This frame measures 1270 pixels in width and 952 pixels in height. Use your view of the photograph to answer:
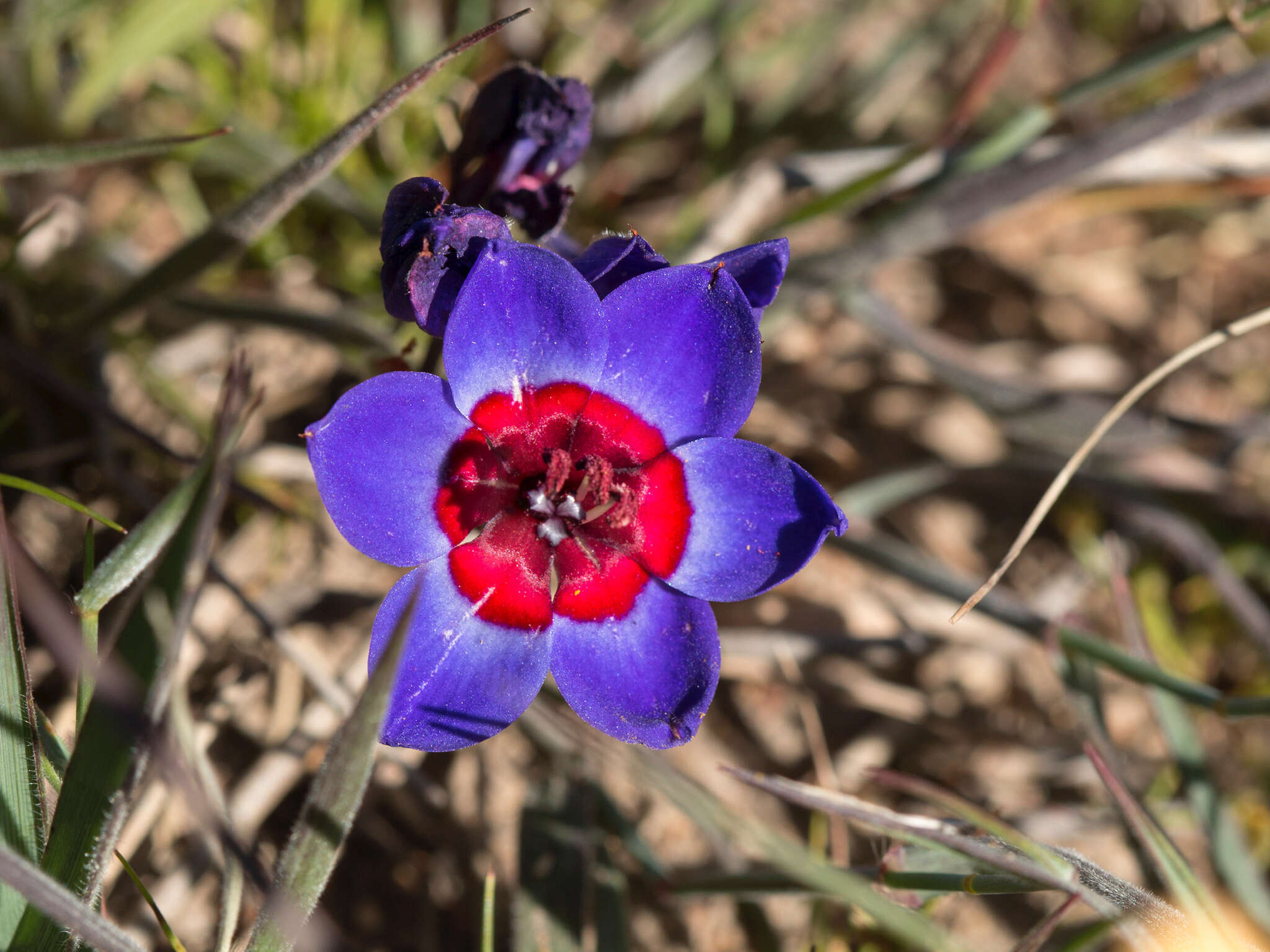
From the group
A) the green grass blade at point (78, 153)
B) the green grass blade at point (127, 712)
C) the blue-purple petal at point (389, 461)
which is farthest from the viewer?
the green grass blade at point (78, 153)

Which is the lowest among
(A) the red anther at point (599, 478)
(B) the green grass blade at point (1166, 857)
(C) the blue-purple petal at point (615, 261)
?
(B) the green grass blade at point (1166, 857)

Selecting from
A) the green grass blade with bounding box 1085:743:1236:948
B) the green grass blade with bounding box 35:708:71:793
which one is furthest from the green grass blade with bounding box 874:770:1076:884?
the green grass blade with bounding box 35:708:71:793

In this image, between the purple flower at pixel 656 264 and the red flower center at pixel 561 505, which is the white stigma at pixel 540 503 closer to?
the red flower center at pixel 561 505

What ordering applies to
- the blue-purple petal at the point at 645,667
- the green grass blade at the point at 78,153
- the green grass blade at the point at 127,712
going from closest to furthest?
the green grass blade at the point at 127,712 < the blue-purple petal at the point at 645,667 < the green grass blade at the point at 78,153

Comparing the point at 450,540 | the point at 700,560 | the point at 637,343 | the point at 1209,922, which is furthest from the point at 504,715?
the point at 1209,922

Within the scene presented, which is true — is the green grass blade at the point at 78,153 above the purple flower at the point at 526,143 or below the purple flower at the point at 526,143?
above

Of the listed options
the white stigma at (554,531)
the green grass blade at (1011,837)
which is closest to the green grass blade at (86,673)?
the white stigma at (554,531)

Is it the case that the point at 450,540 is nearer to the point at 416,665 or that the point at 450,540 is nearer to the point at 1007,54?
the point at 416,665
